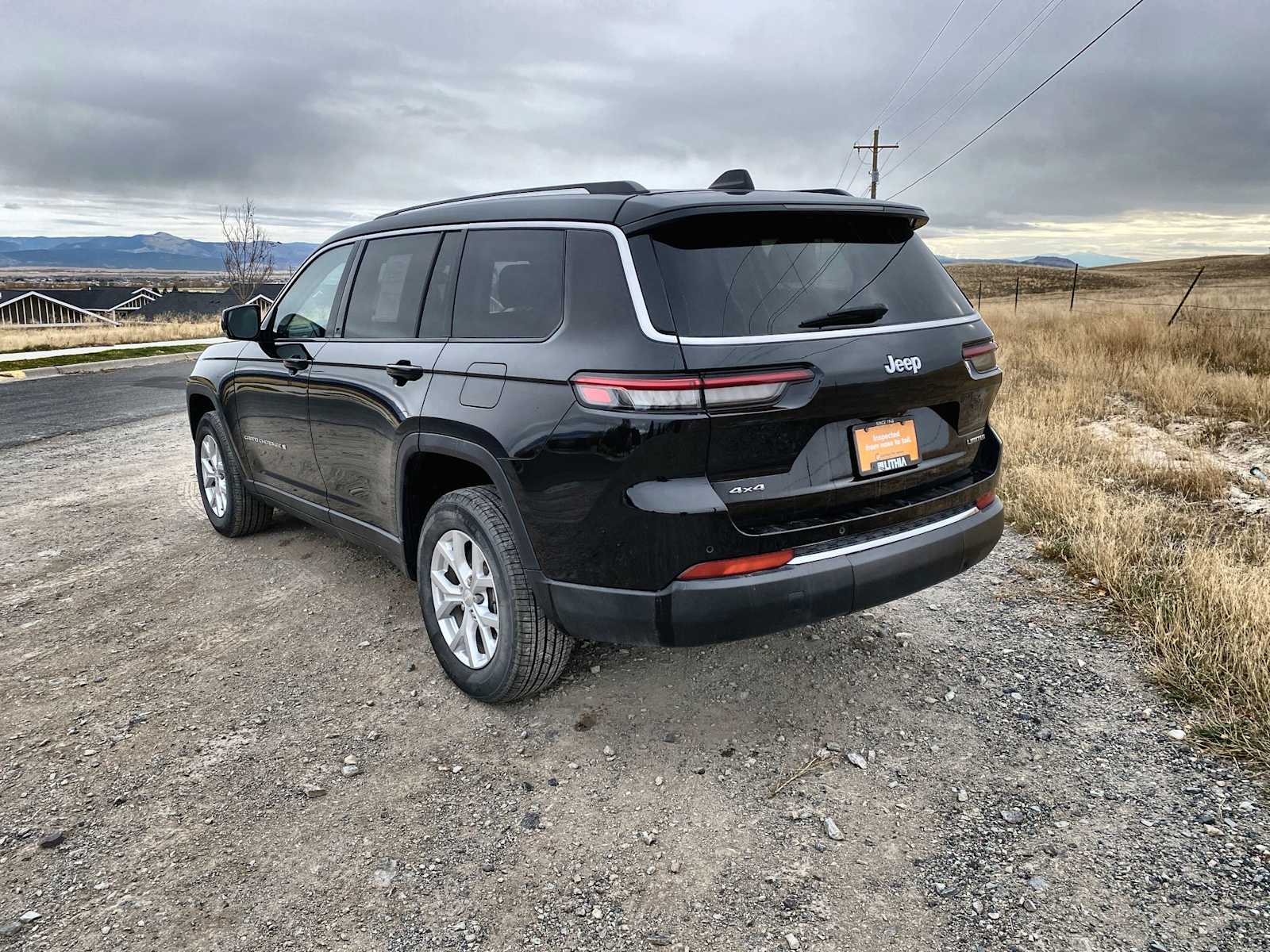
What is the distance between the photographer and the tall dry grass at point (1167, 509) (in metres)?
3.25

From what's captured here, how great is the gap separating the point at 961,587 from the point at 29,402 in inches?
501

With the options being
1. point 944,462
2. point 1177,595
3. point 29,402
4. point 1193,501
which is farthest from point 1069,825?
point 29,402

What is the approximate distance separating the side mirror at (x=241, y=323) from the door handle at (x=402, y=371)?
4.34ft

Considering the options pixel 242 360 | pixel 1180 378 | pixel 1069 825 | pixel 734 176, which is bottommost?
pixel 1069 825

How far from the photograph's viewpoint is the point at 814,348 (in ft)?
8.55

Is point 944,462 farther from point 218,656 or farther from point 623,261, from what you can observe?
point 218,656

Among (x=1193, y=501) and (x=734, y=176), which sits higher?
(x=734, y=176)

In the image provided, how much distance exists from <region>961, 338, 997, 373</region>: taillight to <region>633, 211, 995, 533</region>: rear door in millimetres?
51

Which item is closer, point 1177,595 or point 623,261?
point 623,261

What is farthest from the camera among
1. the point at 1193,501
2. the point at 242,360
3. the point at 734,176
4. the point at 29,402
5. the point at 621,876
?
the point at 29,402

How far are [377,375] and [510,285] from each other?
83 cm

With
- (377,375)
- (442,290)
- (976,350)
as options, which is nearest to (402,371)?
(377,375)

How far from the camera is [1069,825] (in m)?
2.56

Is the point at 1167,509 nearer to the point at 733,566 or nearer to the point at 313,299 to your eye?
the point at 733,566
